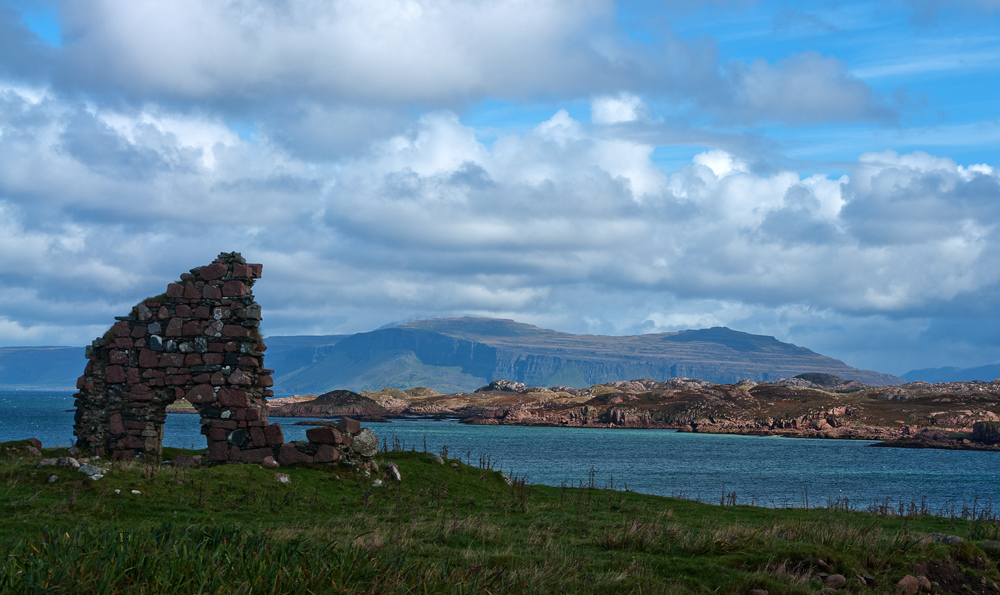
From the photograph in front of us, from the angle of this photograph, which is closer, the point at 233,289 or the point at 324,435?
the point at 324,435

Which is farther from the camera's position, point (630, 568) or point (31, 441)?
point (31, 441)

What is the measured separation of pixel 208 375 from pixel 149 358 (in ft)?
8.99

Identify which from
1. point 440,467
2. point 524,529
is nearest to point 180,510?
point 524,529

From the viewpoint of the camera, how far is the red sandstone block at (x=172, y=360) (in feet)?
92.3

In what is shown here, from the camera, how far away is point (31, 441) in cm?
3058

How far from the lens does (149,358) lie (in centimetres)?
2839

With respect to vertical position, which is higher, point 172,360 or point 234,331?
point 234,331

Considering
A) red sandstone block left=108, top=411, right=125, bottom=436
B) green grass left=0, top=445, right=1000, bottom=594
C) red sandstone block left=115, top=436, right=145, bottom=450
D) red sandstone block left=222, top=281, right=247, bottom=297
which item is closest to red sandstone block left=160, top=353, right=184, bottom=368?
red sandstone block left=108, top=411, right=125, bottom=436

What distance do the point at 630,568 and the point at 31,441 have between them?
94.5 feet

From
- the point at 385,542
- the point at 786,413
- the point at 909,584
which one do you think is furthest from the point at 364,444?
the point at 786,413

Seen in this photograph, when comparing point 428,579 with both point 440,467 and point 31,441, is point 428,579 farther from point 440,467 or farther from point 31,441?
point 31,441

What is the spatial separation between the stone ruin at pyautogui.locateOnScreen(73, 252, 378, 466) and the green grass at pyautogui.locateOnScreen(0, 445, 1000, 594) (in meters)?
1.94

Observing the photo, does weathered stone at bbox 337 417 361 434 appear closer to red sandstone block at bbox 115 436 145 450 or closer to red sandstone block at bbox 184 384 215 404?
red sandstone block at bbox 184 384 215 404

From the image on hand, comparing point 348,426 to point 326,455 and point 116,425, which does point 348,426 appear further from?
point 116,425
